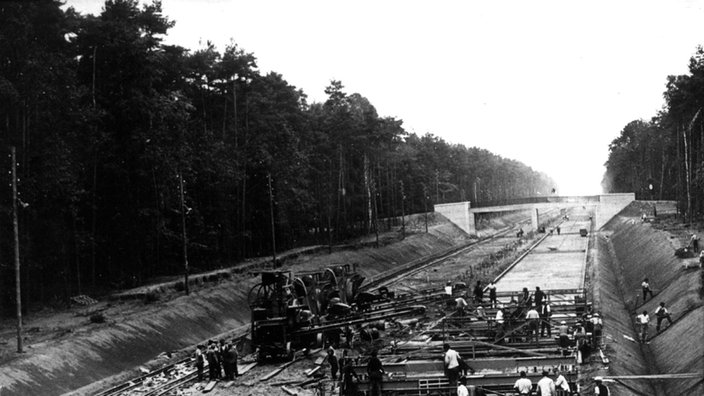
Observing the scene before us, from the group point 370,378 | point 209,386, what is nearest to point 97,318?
point 209,386

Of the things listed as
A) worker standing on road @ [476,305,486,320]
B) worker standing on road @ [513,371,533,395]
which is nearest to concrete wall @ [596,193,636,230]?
worker standing on road @ [476,305,486,320]

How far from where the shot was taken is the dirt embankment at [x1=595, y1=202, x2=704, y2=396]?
2703cm

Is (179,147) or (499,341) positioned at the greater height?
(179,147)

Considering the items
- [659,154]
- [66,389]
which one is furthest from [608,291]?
[659,154]

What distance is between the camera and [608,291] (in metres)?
49.6

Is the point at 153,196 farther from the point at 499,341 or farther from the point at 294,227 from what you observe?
the point at 294,227

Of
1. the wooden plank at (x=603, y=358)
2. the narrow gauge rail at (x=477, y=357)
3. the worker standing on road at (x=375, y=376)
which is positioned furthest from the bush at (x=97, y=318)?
the wooden plank at (x=603, y=358)

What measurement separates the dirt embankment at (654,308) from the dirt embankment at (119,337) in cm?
2295

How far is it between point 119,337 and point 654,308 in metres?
31.6

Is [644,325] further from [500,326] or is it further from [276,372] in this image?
[276,372]

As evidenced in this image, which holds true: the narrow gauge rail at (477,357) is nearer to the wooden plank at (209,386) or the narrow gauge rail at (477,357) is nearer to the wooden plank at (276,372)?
the wooden plank at (276,372)

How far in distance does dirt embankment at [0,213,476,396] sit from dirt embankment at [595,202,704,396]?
75.3 ft

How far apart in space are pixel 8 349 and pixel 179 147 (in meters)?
22.0

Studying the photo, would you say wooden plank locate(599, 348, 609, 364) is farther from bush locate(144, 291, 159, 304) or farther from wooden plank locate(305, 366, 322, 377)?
bush locate(144, 291, 159, 304)
